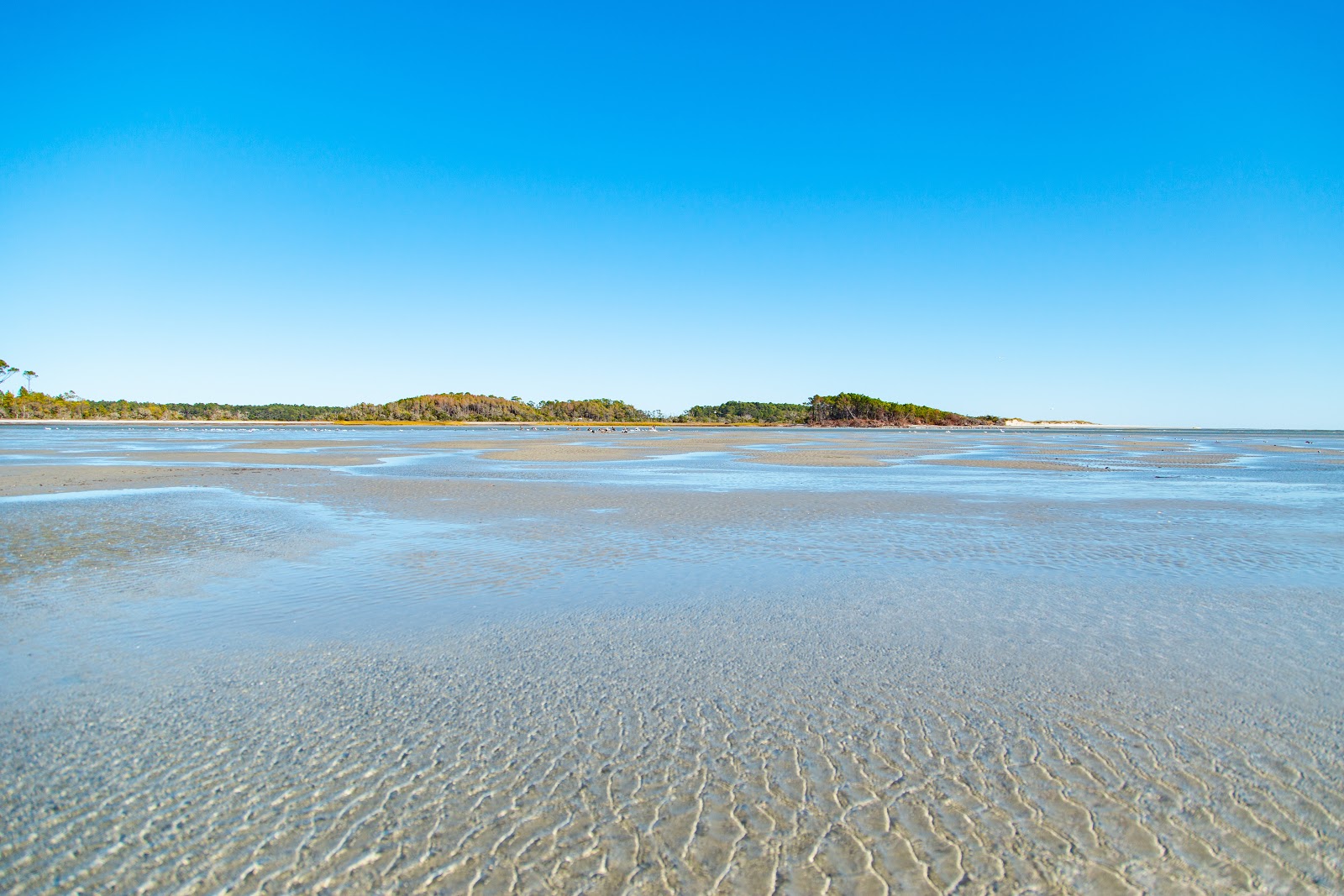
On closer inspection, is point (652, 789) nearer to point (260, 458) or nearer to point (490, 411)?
point (260, 458)

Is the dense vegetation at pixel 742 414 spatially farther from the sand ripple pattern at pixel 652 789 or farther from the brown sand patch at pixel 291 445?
the sand ripple pattern at pixel 652 789

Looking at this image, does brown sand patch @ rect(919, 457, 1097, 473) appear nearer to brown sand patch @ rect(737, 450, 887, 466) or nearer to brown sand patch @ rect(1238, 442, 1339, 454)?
brown sand patch @ rect(737, 450, 887, 466)

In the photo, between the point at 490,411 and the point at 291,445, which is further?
the point at 490,411

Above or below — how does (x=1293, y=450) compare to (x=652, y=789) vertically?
above

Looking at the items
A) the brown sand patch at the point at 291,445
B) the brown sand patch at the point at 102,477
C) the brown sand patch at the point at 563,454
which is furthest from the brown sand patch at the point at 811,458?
the brown sand patch at the point at 291,445

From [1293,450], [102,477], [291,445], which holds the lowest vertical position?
[291,445]

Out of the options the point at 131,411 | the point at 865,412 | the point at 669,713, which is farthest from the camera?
the point at 865,412

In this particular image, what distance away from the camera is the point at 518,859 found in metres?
3.45

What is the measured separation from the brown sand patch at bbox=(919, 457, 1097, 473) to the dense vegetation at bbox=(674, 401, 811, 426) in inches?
4980

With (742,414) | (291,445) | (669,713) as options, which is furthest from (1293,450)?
(742,414)

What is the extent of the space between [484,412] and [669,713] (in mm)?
153136

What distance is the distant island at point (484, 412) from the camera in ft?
374

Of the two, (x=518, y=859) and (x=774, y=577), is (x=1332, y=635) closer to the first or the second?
(x=774, y=577)

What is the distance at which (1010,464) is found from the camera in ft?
102
